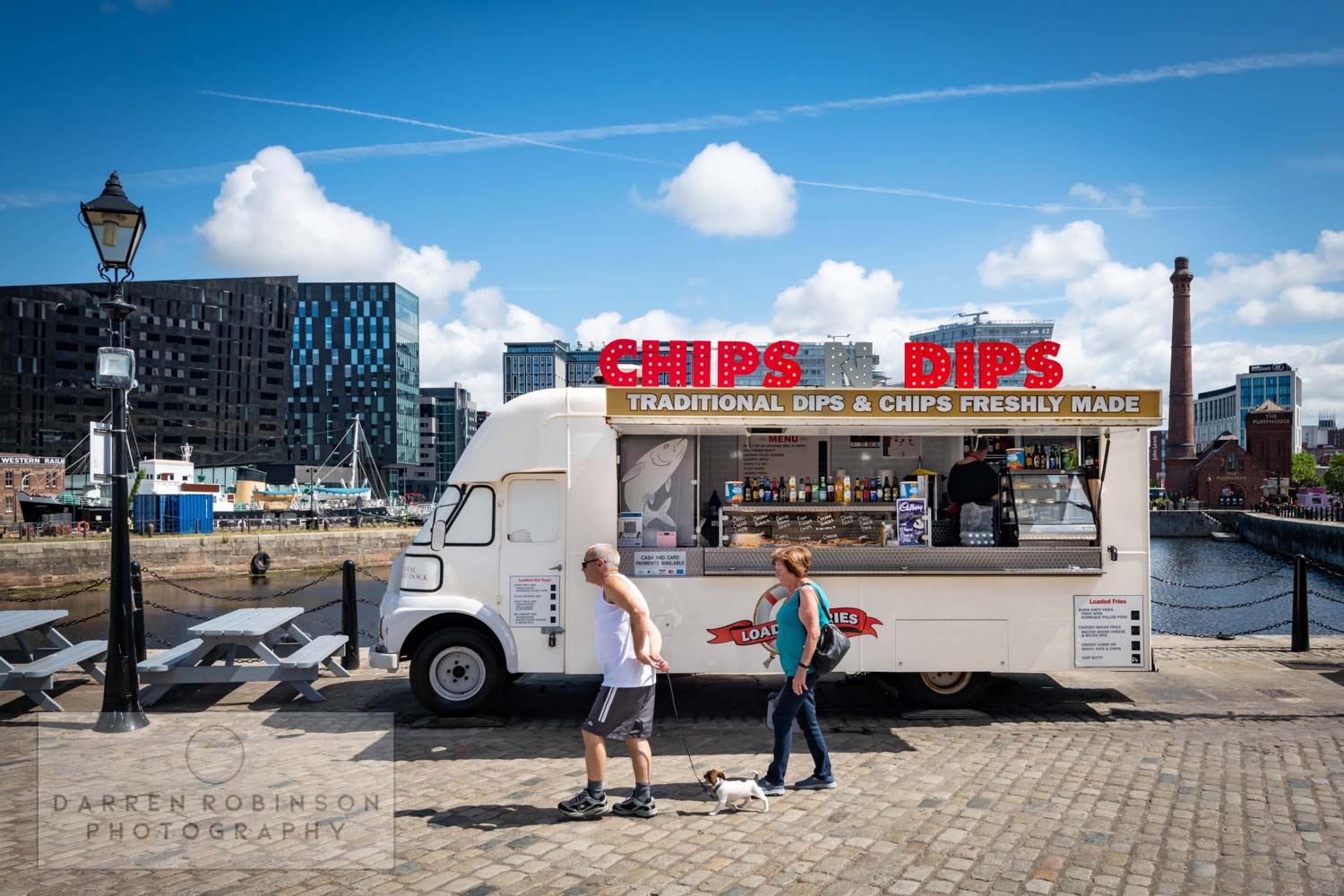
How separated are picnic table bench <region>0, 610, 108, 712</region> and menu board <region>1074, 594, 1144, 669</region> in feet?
34.8

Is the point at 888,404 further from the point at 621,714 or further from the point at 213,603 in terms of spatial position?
the point at 213,603

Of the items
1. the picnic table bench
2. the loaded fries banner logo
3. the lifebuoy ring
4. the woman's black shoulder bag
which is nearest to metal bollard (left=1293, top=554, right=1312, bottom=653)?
the loaded fries banner logo

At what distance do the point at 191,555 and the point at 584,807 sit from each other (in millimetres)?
43425

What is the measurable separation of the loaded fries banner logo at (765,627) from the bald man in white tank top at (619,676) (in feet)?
9.56

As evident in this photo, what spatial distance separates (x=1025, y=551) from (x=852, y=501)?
1926 mm

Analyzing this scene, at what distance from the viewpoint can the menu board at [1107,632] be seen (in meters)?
8.77

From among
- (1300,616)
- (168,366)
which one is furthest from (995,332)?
(1300,616)

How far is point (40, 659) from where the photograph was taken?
382 inches

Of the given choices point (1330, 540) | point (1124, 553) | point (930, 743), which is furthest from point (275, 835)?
point (1330, 540)

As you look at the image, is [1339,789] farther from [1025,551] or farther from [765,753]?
[765,753]

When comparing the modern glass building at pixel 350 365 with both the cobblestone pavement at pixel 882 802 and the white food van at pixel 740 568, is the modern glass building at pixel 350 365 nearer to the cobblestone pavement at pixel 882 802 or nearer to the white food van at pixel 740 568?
the cobblestone pavement at pixel 882 802

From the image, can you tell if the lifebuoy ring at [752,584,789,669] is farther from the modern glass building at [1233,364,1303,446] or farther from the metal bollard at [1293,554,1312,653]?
the modern glass building at [1233,364,1303,446]

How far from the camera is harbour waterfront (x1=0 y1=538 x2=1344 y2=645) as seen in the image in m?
25.6

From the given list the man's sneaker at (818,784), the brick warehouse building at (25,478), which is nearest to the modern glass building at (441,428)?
the brick warehouse building at (25,478)
